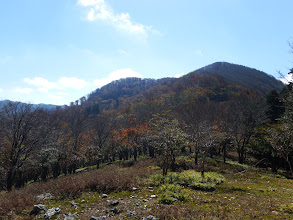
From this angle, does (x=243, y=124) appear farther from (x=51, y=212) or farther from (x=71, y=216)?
(x=51, y=212)

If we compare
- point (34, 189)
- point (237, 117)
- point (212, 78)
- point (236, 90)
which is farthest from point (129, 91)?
point (34, 189)

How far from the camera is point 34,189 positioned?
996cm

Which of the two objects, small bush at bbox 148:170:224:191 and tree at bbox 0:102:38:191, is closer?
small bush at bbox 148:170:224:191

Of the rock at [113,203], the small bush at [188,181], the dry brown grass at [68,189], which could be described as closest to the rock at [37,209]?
the dry brown grass at [68,189]

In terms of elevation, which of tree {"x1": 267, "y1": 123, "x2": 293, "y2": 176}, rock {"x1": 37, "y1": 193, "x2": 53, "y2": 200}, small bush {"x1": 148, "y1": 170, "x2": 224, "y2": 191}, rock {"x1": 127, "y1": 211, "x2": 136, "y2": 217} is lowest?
small bush {"x1": 148, "y1": 170, "x2": 224, "y2": 191}

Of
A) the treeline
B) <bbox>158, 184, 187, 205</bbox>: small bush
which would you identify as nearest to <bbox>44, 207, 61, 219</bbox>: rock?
<bbox>158, 184, 187, 205</bbox>: small bush

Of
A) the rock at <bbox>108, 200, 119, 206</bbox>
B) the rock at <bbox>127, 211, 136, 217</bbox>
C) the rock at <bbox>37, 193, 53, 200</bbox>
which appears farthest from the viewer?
the rock at <bbox>37, 193, 53, 200</bbox>

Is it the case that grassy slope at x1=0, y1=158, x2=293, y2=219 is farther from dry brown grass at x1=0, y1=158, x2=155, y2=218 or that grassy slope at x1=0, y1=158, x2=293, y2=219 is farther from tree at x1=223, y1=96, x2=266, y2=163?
tree at x1=223, y1=96, x2=266, y2=163

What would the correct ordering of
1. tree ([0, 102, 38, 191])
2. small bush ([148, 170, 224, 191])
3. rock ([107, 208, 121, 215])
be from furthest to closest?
tree ([0, 102, 38, 191])
small bush ([148, 170, 224, 191])
rock ([107, 208, 121, 215])

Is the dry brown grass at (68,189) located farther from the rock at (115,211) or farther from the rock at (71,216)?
the rock at (115,211)

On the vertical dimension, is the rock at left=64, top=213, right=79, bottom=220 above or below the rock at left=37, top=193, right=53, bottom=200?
above

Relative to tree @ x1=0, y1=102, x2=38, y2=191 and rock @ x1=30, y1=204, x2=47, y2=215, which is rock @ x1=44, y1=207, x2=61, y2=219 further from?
tree @ x1=0, y1=102, x2=38, y2=191

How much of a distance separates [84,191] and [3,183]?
1845 cm

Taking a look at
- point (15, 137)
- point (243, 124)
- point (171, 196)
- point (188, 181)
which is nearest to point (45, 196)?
point (171, 196)
